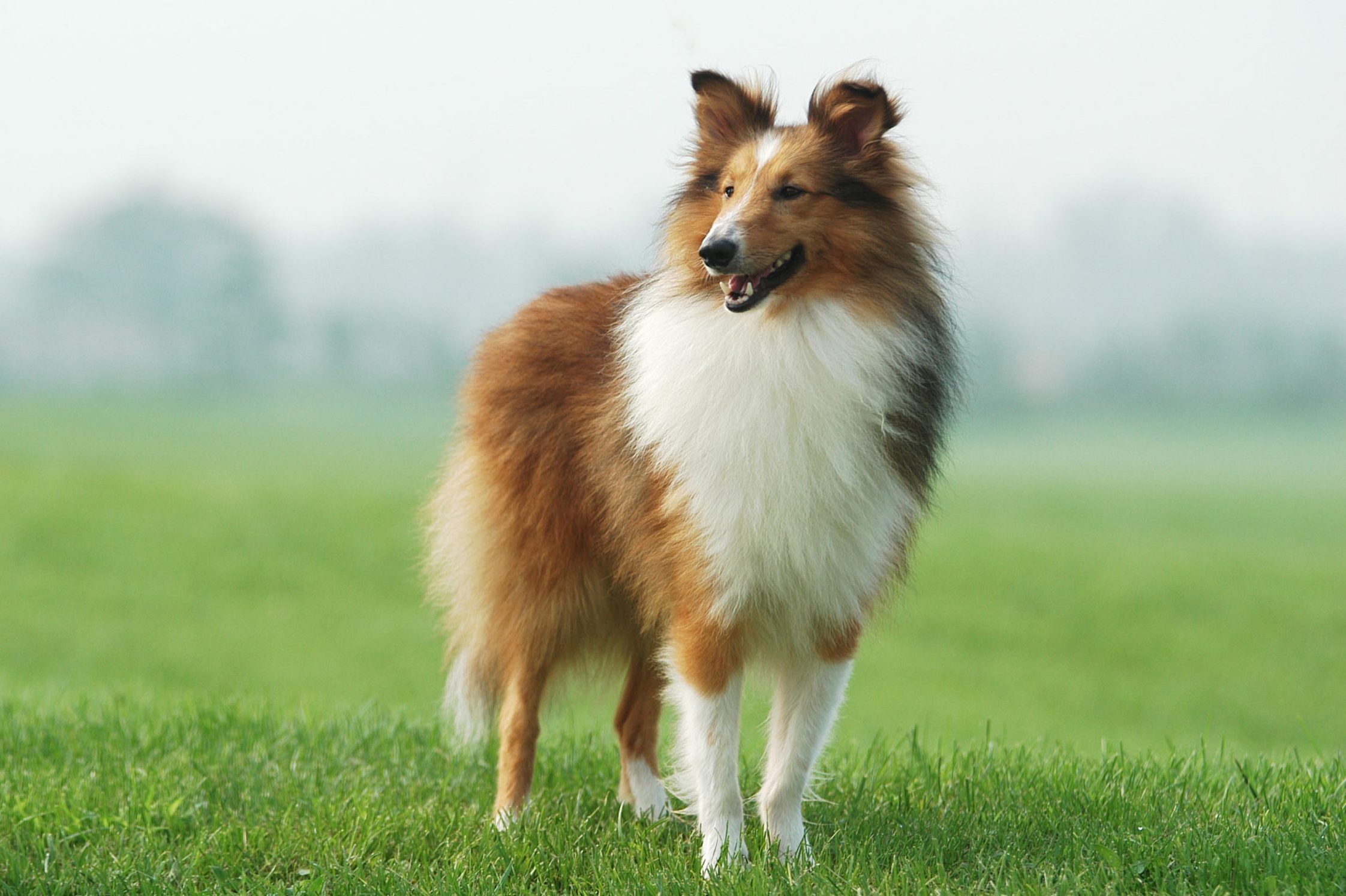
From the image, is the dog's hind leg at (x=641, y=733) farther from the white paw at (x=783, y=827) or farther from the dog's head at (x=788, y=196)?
the dog's head at (x=788, y=196)

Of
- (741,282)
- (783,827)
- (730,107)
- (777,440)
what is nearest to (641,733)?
(783,827)

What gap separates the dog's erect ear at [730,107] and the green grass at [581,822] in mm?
2363

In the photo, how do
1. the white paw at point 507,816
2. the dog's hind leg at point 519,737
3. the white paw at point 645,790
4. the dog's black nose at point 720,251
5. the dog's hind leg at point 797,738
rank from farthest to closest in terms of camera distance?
the white paw at point 645,790 → the dog's hind leg at point 519,737 → the white paw at point 507,816 → the dog's hind leg at point 797,738 → the dog's black nose at point 720,251

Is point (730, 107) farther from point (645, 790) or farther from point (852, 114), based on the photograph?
point (645, 790)

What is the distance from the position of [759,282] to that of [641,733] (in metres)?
2.14

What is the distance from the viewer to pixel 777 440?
12.6ft

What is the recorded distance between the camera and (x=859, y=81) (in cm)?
378

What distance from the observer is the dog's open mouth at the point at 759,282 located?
3.64 metres

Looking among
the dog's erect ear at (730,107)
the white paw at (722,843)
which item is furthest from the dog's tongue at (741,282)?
the white paw at (722,843)

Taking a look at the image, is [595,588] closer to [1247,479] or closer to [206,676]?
[206,676]

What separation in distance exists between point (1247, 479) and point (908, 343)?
2515cm

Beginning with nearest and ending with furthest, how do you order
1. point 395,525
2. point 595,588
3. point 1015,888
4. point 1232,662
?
point 1015,888, point 595,588, point 1232,662, point 395,525

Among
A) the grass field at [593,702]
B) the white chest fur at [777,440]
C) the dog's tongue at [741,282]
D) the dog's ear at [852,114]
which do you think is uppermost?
the dog's ear at [852,114]

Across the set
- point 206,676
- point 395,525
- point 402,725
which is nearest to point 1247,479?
point 395,525
